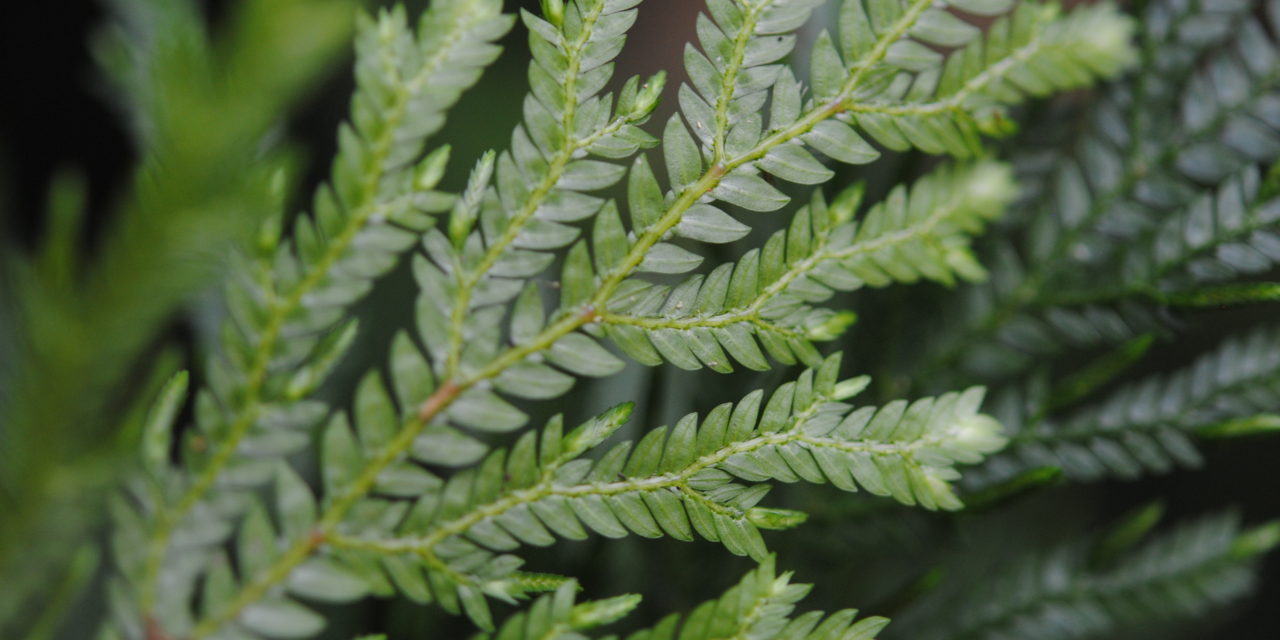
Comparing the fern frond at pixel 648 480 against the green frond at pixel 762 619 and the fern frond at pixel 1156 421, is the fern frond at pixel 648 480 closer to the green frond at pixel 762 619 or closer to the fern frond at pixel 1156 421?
the green frond at pixel 762 619

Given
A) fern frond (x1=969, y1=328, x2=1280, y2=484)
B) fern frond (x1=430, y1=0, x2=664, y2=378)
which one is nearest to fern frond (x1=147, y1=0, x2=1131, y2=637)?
fern frond (x1=430, y1=0, x2=664, y2=378)

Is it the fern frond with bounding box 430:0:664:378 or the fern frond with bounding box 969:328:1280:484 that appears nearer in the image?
the fern frond with bounding box 430:0:664:378

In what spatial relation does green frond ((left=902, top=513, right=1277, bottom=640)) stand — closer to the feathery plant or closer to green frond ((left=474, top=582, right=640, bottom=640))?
the feathery plant

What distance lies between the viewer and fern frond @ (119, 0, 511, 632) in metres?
0.42

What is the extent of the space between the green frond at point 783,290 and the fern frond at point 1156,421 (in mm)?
187

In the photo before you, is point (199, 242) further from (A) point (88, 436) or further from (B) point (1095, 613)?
(B) point (1095, 613)

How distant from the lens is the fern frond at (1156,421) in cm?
59

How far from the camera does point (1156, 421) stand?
0.60 m

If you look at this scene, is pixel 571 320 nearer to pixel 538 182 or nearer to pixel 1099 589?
pixel 538 182

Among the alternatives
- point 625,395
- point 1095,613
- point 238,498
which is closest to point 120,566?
point 238,498

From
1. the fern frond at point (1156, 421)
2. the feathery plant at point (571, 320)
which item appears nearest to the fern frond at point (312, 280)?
the feathery plant at point (571, 320)

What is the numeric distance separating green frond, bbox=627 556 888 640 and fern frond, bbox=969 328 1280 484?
0.75 feet

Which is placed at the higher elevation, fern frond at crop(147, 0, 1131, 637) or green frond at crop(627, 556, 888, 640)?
fern frond at crop(147, 0, 1131, 637)

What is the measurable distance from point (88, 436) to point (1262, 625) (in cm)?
109
